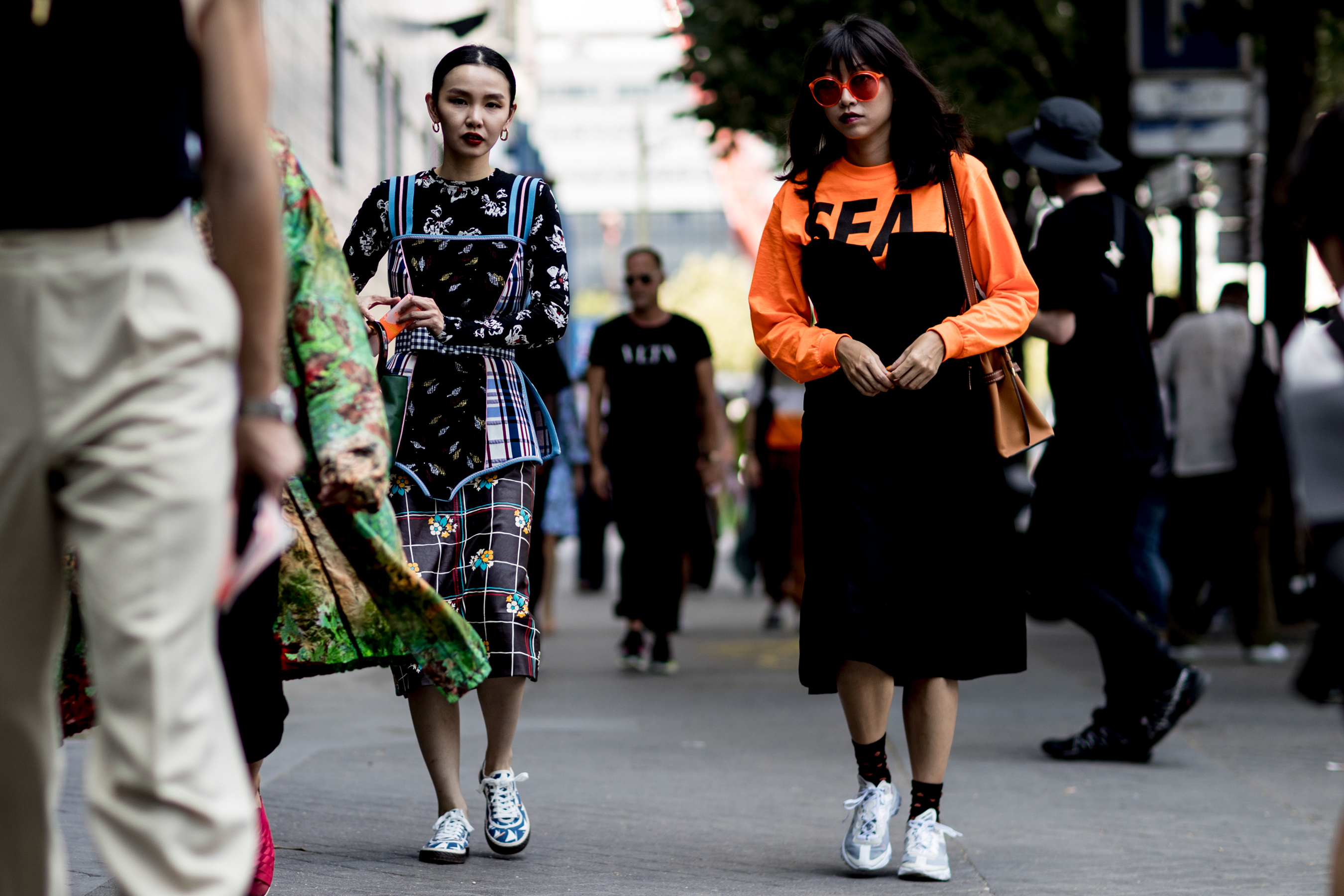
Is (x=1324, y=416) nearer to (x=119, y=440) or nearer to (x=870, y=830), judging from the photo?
(x=119, y=440)

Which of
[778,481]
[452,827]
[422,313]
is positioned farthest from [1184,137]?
[452,827]

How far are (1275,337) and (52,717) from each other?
10.2 m

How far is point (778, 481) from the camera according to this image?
11.7 metres

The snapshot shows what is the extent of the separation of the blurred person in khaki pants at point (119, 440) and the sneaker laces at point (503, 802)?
7.76ft

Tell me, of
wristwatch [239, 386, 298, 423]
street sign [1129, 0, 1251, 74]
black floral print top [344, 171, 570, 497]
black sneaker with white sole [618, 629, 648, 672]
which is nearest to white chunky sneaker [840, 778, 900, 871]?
Result: black floral print top [344, 171, 570, 497]

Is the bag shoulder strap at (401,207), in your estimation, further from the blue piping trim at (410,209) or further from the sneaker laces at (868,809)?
the sneaker laces at (868,809)

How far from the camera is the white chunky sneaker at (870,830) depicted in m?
4.36

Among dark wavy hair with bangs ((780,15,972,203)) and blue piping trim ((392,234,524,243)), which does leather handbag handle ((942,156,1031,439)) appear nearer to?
dark wavy hair with bangs ((780,15,972,203))

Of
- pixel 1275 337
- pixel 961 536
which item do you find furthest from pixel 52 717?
pixel 1275 337

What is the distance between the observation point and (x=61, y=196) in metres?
2.09

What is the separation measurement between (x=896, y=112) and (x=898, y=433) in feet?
2.70

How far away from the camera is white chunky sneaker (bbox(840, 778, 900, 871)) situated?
4359 mm

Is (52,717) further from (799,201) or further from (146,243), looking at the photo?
(799,201)

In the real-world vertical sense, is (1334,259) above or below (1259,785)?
above
